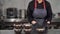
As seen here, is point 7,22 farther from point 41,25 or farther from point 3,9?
point 41,25

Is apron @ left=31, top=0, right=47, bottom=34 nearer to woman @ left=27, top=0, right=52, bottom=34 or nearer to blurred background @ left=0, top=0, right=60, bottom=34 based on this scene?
woman @ left=27, top=0, right=52, bottom=34

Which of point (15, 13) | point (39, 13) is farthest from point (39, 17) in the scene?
point (15, 13)

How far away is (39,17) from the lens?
1033mm

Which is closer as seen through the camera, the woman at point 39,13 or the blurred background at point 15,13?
the woman at point 39,13

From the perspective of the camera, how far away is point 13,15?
1.53m

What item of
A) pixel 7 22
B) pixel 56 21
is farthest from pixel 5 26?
pixel 56 21

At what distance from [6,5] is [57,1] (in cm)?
55

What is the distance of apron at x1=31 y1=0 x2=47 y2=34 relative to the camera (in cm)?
101

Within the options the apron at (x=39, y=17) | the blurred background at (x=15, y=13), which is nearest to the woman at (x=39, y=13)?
the apron at (x=39, y=17)

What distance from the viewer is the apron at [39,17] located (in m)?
1.01

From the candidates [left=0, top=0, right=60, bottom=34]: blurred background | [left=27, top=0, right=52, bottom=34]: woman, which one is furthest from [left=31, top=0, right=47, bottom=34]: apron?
[left=0, top=0, right=60, bottom=34]: blurred background

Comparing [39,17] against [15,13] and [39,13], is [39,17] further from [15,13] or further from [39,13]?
[15,13]

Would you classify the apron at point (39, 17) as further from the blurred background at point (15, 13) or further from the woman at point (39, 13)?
the blurred background at point (15, 13)

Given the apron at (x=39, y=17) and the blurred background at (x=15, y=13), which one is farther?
the blurred background at (x=15, y=13)
